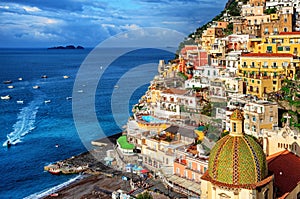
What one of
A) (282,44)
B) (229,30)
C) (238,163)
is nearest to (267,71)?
(282,44)

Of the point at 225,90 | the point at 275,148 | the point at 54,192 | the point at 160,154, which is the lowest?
the point at 54,192

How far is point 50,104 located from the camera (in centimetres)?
7488

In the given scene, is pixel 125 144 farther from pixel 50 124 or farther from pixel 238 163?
pixel 238 163

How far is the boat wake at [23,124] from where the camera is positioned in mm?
51531

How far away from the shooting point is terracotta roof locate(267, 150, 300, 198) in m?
18.8

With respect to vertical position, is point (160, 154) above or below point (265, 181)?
below

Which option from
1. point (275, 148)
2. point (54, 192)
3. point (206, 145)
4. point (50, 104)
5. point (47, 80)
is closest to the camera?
point (275, 148)

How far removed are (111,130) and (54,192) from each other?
19623 mm

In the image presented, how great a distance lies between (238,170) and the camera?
1648 cm

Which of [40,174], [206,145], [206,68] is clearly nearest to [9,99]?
[40,174]

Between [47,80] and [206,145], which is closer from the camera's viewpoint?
[206,145]

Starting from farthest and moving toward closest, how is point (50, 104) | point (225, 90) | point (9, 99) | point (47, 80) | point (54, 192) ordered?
1. point (47, 80)
2. point (9, 99)
3. point (50, 104)
4. point (225, 90)
5. point (54, 192)

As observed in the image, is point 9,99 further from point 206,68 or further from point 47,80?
point 206,68

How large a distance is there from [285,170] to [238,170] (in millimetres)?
4857
